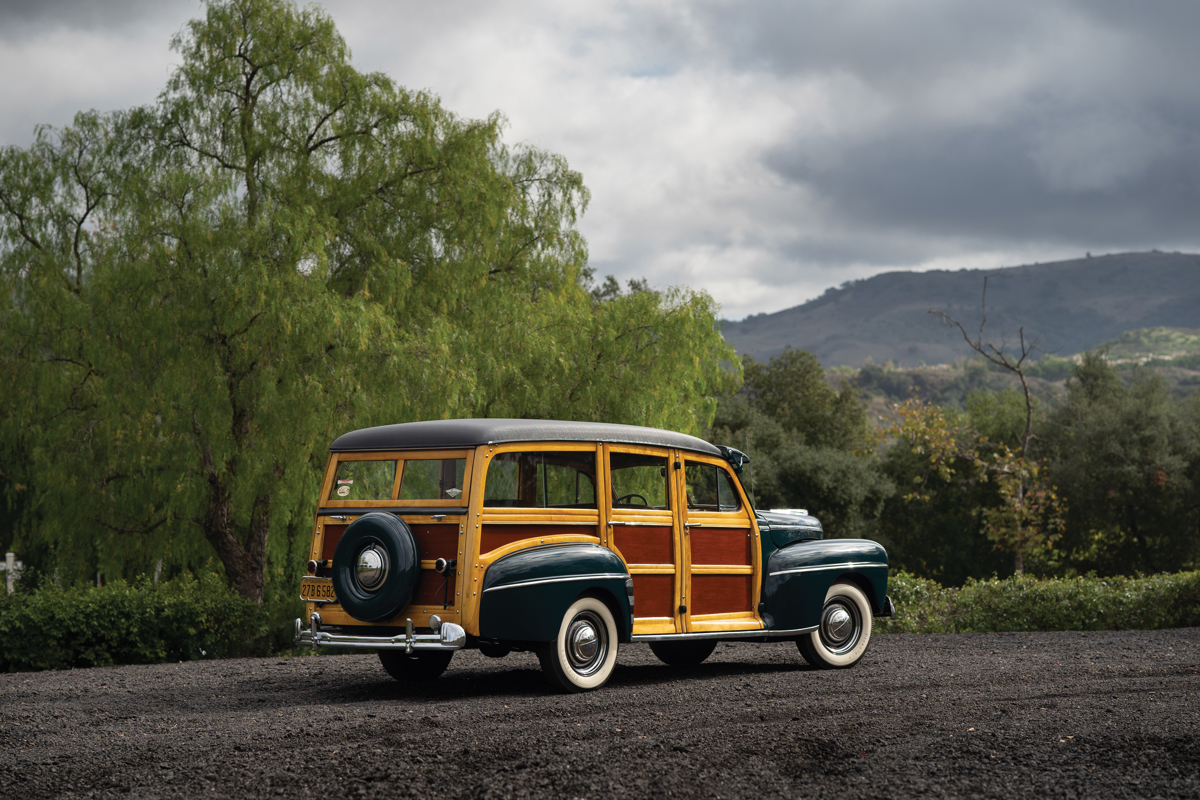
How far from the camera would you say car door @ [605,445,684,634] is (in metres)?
8.68

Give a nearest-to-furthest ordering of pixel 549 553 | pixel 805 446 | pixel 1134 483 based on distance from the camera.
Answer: pixel 549 553
pixel 1134 483
pixel 805 446

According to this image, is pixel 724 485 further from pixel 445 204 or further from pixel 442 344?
pixel 445 204

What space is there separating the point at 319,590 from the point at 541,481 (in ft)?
6.25

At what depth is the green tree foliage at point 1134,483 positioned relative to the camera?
103ft

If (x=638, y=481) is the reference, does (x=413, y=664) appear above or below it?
below

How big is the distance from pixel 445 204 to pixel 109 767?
1153 cm

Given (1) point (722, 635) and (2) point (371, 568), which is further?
(1) point (722, 635)

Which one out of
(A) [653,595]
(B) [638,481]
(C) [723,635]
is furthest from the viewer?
(C) [723,635]

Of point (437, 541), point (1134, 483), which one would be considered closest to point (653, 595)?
point (437, 541)

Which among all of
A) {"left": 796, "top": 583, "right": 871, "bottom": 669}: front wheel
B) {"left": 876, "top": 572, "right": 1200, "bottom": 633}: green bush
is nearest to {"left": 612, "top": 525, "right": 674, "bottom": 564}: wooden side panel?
{"left": 796, "top": 583, "right": 871, "bottom": 669}: front wheel

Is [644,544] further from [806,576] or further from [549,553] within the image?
[806,576]

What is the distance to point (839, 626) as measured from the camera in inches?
394

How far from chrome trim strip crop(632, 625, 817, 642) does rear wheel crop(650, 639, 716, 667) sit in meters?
1.22

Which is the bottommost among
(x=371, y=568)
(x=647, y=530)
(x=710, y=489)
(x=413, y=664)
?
(x=413, y=664)
